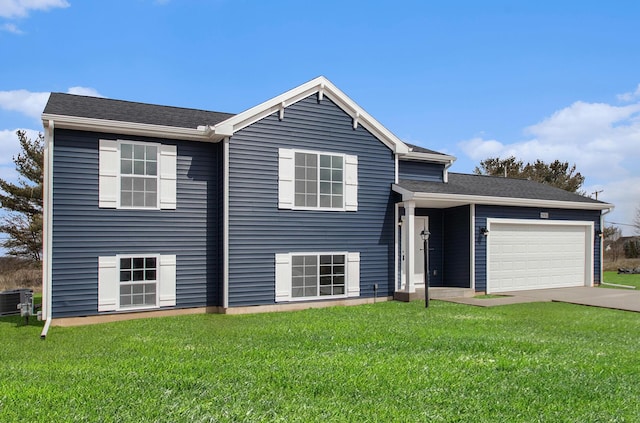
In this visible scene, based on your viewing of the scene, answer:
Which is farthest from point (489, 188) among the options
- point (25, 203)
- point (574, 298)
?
point (25, 203)

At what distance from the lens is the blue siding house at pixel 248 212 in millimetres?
10016

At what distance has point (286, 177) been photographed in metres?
11.7

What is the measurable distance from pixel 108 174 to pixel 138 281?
255 centimetres

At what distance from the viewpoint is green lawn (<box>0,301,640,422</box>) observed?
4180 millimetres

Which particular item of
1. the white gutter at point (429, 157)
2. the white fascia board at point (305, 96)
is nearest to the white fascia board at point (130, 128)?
the white fascia board at point (305, 96)

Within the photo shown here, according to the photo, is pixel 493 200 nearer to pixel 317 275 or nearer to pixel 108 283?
pixel 317 275

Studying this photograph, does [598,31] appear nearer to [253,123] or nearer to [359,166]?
[359,166]

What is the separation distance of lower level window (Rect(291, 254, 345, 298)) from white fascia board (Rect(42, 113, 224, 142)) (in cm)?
387

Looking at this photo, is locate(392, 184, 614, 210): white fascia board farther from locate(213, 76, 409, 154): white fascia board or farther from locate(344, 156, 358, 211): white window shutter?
locate(213, 76, 409, 154): white fascia board

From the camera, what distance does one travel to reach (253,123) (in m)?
11.4

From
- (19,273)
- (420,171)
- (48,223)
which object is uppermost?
(420,171)

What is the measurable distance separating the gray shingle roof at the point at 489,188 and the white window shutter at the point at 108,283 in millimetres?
7794

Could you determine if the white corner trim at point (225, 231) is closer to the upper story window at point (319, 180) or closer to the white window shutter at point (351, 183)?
the upper story window at point (319, 180)

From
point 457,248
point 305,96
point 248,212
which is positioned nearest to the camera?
point 248,212
